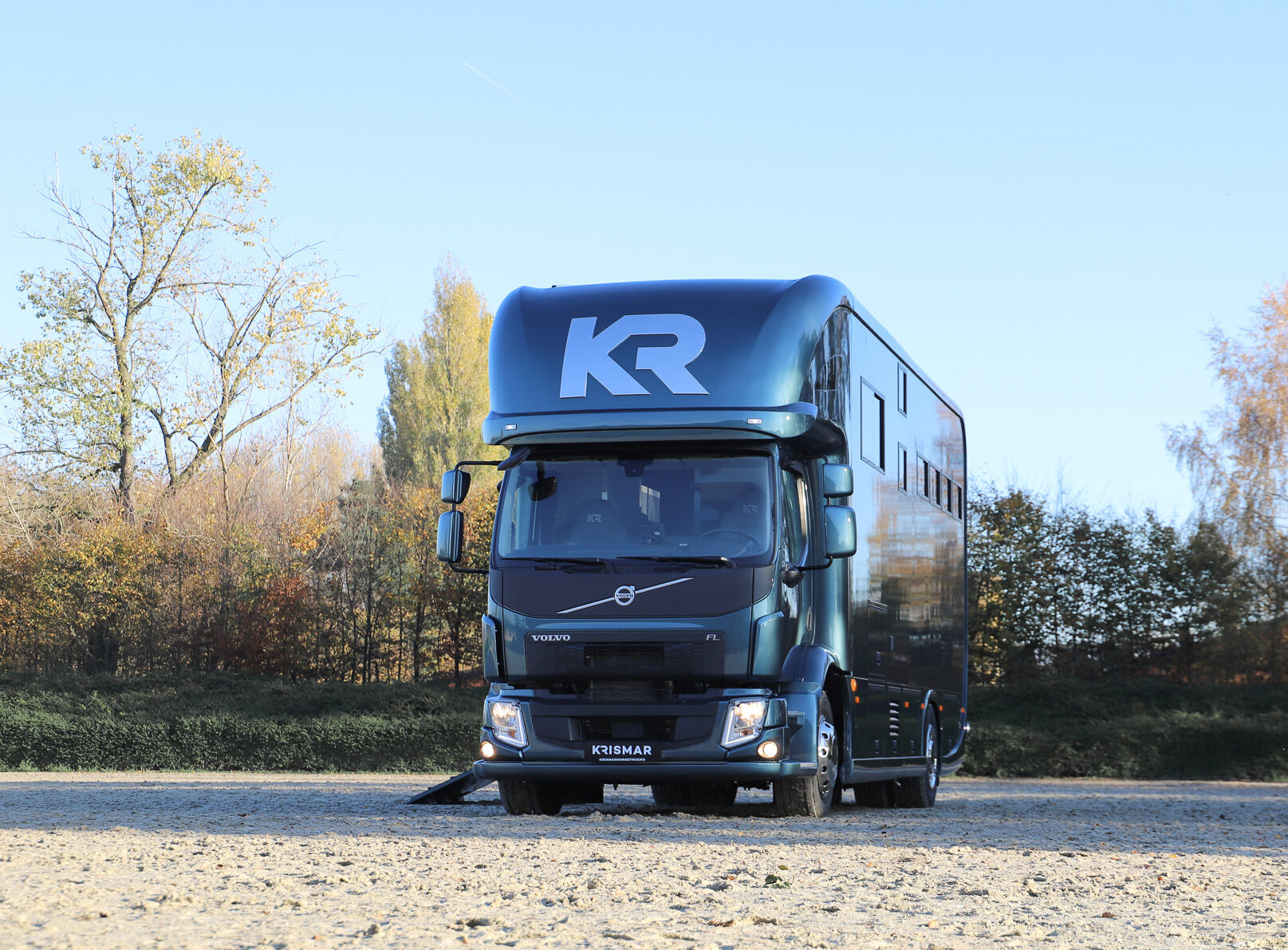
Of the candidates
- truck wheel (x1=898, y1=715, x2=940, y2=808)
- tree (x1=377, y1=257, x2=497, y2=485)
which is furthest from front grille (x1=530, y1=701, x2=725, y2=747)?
tree (x1=377, y1=257, x2=497, y2=485)

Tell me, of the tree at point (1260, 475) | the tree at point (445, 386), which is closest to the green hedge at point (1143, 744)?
the tree at point (1260, 475)

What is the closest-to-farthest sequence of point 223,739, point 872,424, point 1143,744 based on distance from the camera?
point 872,424
point 223,739
point 1143,744

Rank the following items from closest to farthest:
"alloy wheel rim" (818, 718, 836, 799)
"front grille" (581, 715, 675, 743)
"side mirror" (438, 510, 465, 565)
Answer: "front grille" (581, 715, 675, 743) < "alloy wheel rim" (818, 718, 836, 799) < "side mirror" (438, 510, 465, 565)

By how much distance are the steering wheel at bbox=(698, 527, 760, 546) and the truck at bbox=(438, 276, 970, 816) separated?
0.06ft

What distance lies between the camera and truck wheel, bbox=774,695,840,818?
39.3ft

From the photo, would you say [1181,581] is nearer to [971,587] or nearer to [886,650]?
[971,587]

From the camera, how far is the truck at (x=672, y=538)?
1143 cm

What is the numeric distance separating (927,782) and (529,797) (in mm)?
5176

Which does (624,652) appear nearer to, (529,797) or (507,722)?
(507,722)

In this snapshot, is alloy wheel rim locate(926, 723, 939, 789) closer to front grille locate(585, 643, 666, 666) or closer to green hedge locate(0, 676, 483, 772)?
front grille locate(585, 643, 666, 666)

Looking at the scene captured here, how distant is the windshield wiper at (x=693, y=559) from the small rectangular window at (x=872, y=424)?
2306 millimetres

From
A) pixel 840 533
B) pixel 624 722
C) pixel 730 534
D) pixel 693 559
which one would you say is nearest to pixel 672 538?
pixel 693 559

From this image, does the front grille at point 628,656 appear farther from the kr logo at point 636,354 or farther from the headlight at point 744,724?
the kr logo at point 636,354

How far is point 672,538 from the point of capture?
1160 cm
